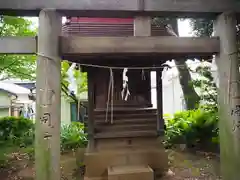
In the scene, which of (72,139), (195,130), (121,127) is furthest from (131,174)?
(72,139)

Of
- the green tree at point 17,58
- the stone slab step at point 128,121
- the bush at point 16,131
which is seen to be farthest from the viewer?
the bush at point 16,131

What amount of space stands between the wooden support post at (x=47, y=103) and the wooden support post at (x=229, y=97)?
8.31 feet

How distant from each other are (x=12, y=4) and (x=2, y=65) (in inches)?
193

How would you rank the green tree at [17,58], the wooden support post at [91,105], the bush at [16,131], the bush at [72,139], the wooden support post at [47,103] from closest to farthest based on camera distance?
the wooden support post at [47,103] < the wooden support post at [91,105] < the green tree at [17,58] < the bush at [72,139] < the bush at [16,131]

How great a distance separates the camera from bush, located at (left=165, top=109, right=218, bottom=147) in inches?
341

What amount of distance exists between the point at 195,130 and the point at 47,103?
268 inches

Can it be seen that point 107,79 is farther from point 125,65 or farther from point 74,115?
point 74,115

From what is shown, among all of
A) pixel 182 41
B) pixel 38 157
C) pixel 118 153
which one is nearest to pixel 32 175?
pixel 118 153

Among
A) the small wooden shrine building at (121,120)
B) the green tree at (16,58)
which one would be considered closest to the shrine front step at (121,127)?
the small wooden shrine building at (121,120)

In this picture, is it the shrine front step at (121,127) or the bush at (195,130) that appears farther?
the bush at (195,130)

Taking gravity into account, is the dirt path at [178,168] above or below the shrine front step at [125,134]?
below

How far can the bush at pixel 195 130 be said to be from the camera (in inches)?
341

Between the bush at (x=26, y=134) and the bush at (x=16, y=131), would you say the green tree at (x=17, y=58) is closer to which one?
the bush at (x=26, y=134)

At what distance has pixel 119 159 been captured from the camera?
5.94 m
